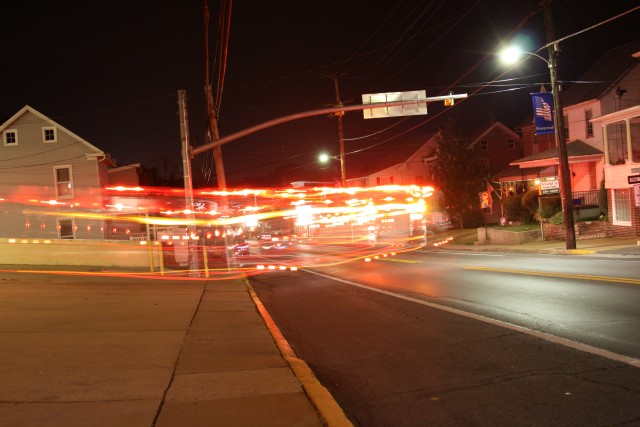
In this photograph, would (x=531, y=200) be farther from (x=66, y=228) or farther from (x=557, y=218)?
(x=66, y=228)

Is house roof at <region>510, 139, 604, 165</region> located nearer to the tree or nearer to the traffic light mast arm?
the tree

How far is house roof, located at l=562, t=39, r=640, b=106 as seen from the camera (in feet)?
108

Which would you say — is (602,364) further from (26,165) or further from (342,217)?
(342,217)

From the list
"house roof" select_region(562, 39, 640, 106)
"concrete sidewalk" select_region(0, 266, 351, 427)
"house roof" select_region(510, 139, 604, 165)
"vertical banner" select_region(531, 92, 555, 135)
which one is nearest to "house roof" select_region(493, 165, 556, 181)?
"house roof" select_region(510, 139, 604, 165)

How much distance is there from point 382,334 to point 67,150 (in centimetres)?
2864

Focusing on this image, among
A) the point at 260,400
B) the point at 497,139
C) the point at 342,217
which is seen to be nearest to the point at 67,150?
the point at 342,217

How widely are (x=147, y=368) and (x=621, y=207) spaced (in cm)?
2560

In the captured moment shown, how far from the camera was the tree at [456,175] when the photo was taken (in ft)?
146

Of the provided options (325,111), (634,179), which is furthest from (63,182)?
(634,179)

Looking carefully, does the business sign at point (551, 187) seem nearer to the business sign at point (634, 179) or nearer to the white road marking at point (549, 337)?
the business sign at point (634, 179)

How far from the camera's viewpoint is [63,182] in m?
33.1

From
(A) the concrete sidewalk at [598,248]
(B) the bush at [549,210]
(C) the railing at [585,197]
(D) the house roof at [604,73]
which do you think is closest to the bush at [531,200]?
(C) the railing at [585,197]

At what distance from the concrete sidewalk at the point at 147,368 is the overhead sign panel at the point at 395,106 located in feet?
26.3

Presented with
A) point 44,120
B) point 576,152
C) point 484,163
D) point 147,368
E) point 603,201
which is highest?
point 44,120
